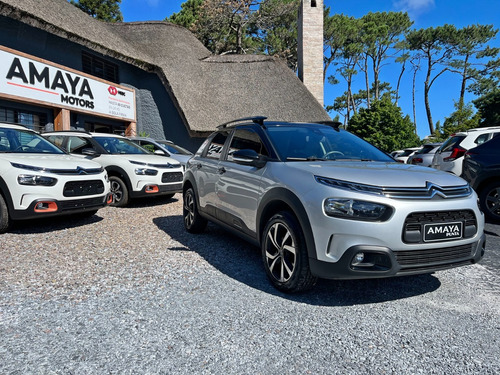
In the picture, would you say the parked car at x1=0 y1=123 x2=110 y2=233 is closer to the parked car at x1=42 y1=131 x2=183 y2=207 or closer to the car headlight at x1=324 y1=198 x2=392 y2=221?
the parked car at x1=42 y1=131 x2=183 y2=207

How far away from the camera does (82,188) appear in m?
5.59

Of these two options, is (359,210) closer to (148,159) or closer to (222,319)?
(222,319)

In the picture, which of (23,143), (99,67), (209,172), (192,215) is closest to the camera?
(209,172)

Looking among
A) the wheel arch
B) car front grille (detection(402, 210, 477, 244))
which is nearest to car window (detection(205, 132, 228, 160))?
the wheel arch

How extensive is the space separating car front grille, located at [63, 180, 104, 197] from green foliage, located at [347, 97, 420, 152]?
879 inches

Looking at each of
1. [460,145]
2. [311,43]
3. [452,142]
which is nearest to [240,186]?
[460,145]

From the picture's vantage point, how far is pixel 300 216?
2834 millimetres

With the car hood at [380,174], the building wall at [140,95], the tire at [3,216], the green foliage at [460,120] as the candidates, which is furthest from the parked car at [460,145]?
the green foliage at [460,120]

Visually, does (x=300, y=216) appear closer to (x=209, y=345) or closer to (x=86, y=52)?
(x=209, y=345)

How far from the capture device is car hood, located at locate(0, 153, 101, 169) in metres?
5.15

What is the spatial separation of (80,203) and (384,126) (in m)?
24.3

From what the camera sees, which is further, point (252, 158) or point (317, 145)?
point (317, 145)

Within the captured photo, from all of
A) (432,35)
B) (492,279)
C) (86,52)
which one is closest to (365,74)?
(432,35)

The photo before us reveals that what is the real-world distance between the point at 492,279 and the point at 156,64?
1590cm
